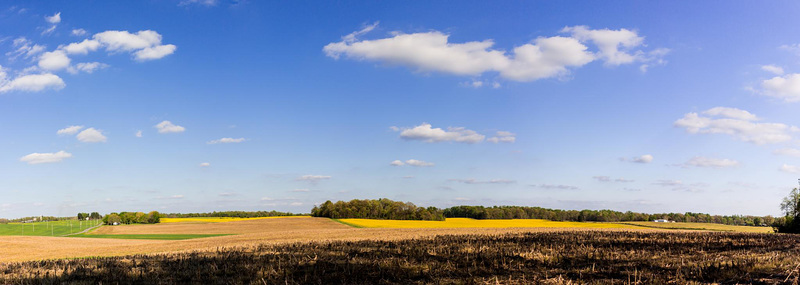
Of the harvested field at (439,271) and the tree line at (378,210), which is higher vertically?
the harvested field at (439,271)

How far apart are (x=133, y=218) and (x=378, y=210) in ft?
286

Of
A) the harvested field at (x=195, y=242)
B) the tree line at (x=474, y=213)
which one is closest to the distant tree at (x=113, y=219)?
the tree line at (x=474, y=213)

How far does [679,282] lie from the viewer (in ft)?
37.9

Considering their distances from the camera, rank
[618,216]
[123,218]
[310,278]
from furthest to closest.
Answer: [123,218] → [618,216] → [310,278]

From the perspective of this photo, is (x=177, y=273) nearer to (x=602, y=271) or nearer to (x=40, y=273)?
(x=40, y=273)

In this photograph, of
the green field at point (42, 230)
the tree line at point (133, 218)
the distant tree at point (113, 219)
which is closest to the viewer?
the green field at point (42, 230)

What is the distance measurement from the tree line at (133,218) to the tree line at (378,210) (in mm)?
55154

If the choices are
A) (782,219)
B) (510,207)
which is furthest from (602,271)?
(510,207)

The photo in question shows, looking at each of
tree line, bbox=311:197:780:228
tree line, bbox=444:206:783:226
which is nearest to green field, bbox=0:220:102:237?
tree line, bbox=311:197:780:228

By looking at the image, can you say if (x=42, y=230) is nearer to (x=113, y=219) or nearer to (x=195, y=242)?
(x=113, y=219)

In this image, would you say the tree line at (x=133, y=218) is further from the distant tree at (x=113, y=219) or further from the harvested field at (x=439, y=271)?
the harvested field at (x=439, y=271)

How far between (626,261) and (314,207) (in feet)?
396

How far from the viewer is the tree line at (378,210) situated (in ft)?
378

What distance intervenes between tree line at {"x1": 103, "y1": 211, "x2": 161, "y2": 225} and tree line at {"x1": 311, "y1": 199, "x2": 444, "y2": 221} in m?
55.2
